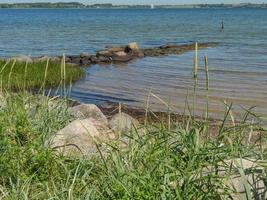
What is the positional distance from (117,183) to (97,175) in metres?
0.63

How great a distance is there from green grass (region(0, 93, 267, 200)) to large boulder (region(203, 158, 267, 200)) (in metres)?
0.07

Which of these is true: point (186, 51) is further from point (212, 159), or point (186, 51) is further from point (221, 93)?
point (212, 159)

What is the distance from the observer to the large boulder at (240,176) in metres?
3.81

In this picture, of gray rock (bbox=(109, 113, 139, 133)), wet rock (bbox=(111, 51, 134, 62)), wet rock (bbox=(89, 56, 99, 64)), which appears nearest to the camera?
gray rock (bbox=(109, 113, 139, 133))

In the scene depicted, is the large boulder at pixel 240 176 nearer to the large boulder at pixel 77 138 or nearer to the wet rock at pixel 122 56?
the large boulder at pixel 77 138

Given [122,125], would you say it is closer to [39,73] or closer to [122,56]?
[39,73]

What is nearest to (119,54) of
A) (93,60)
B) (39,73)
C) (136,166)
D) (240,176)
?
(93,60)

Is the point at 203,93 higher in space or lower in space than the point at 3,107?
lower

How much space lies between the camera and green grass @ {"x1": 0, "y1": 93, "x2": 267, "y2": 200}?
4.11 meters

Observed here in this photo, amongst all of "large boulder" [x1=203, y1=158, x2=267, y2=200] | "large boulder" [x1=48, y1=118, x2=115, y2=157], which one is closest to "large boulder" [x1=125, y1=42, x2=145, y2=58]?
"large boulder" [x1=48, y1=118, x2=115, y2=157]

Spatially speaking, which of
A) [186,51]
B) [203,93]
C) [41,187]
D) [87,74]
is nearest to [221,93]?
[203,93]

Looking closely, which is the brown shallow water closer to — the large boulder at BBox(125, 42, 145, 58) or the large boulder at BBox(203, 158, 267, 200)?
the large boulder at BBox(125, 42, 145, 58)

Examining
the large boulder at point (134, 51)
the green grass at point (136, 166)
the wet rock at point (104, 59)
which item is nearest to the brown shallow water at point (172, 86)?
the wet rock at point (104, 59)

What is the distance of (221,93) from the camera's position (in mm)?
19094
